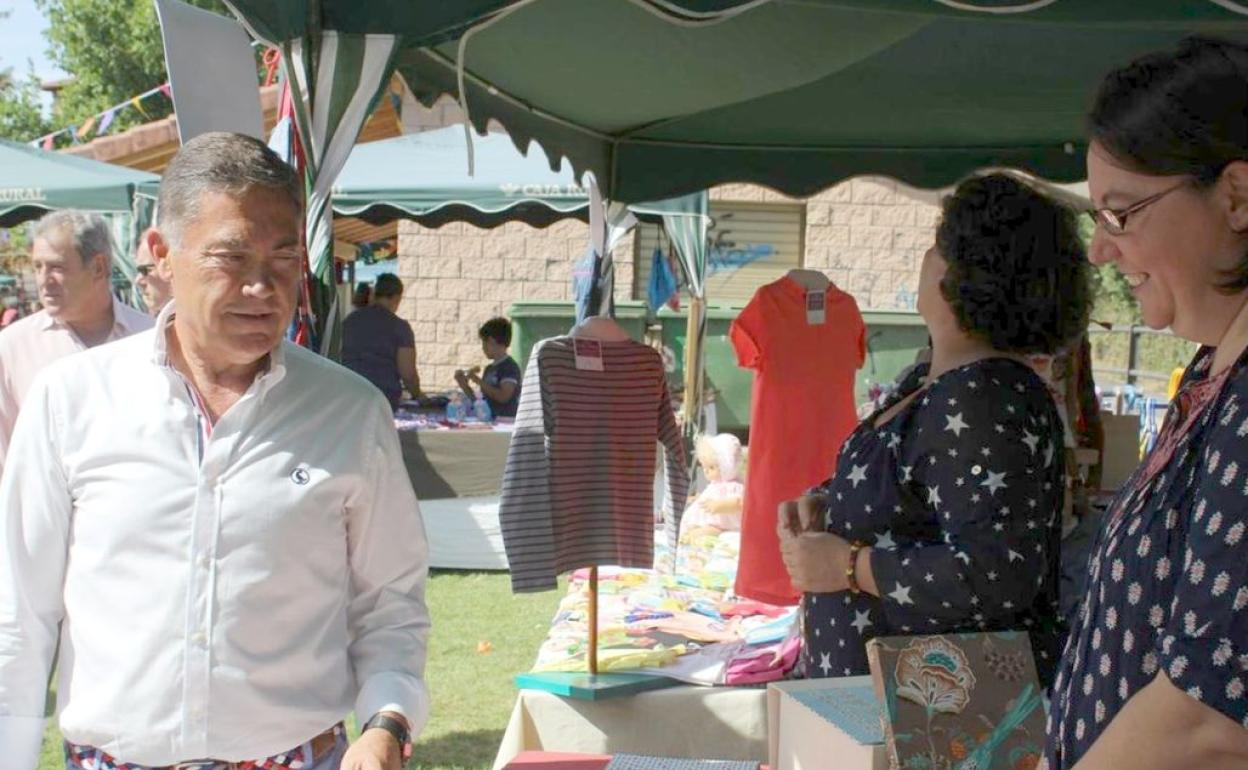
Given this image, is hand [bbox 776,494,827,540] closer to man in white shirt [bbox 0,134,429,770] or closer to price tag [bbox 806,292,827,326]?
man in white shirt [bbox 0,134,429,770]

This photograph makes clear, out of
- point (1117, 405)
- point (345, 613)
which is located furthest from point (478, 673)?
point (1117, 405)

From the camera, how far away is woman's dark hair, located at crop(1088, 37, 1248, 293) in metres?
1.16

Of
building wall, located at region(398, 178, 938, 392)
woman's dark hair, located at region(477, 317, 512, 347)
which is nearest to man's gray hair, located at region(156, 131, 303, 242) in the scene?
woman's dark hair, located at region(477, 317, 512, 347)

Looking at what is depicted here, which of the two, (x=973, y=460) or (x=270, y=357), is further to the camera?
(x=973, y=460)

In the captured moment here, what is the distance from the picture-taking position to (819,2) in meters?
2.99

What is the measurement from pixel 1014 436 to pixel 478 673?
13.3 feet

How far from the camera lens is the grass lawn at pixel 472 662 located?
482 cm

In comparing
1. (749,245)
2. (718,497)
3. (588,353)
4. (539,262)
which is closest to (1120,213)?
(588,353)

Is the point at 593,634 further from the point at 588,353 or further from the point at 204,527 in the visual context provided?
the point at 204,527

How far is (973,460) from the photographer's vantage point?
2109mm

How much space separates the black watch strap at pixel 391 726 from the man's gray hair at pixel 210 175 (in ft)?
2.42

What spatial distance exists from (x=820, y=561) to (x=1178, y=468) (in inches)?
45.6

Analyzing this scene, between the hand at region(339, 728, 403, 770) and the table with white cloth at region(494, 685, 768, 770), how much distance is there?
2412 mm

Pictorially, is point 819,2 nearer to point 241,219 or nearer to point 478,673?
point 241,219
